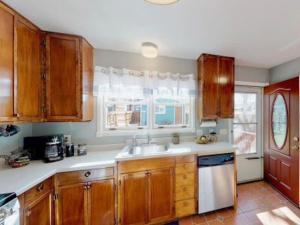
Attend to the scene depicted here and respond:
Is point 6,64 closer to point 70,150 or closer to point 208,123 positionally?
point 70,150

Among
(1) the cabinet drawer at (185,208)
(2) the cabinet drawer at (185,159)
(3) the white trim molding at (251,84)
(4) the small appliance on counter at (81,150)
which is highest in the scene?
(3) the white trim molding at (251,84)

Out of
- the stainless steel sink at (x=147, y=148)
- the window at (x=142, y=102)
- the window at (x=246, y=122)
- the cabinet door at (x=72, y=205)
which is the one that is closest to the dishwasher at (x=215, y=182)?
the stainless steel sink at (x=147, y=148)

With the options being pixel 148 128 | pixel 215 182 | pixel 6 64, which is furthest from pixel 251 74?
pixel 6 64

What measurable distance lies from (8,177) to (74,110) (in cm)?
85

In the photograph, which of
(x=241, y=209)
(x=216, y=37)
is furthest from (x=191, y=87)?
(x=241, y=209)

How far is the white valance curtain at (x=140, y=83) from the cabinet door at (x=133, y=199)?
120cm

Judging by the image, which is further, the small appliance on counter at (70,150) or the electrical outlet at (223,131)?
the electrical outlet at (223,131)

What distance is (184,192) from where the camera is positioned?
6.89ft

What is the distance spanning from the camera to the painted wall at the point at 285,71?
2.66 meters

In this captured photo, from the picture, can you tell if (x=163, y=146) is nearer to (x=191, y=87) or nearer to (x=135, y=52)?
(x=191, y=87)

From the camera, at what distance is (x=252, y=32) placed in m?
1.83

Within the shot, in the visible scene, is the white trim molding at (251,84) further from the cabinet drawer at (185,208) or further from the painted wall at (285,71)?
the cabinet drawer at (185,208)

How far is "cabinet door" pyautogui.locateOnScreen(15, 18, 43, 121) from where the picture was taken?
58.3 inches

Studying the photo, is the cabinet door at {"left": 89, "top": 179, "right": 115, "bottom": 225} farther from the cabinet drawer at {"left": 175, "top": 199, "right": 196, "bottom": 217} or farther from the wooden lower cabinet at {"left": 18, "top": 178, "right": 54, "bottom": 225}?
the cabinet drawer at {"left": 175, "top": 199, "right": 196, "bottom": 217}
